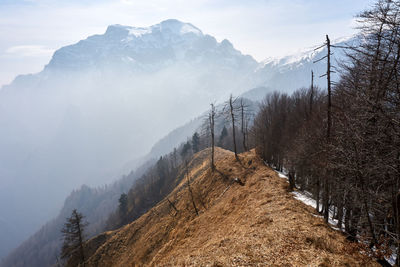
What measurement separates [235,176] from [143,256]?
50.5 feet

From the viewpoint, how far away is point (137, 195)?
91438 millimetres

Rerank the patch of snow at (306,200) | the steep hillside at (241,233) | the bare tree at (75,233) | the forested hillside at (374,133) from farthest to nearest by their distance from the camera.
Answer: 1. the bare tree at (75,233)
2. the patch of snow at (306,200)
3. the steep hillside at (241,233)
4. the forested hillside at (374,133)

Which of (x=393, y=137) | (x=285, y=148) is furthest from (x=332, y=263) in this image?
(x=285, y=148)

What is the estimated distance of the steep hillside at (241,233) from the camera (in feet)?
30.7

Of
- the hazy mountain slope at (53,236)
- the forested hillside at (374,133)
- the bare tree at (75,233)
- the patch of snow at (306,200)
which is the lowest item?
the hazy mountain slope at (53,236)

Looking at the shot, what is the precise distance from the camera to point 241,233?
498 inches

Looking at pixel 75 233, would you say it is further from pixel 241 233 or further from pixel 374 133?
pixel 374 133

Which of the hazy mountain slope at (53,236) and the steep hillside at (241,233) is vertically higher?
the steep hillside at (241,233)

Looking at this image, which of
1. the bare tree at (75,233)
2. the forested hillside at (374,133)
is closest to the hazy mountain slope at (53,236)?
the bare tree at (75,233)

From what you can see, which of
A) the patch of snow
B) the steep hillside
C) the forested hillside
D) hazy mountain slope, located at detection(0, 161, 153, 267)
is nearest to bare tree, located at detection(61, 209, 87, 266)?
the steep hillside

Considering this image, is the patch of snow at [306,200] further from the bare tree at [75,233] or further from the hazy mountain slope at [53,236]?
the hazy mountain slope at [53,236]

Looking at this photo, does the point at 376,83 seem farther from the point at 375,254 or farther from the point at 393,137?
the point at 375,254

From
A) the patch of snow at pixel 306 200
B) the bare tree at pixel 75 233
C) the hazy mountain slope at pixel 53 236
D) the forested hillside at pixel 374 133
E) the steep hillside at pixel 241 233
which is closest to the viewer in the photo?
the forested hillside at pixel 374 133

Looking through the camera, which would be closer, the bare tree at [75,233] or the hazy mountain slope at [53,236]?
the bare tree at [75,233]
